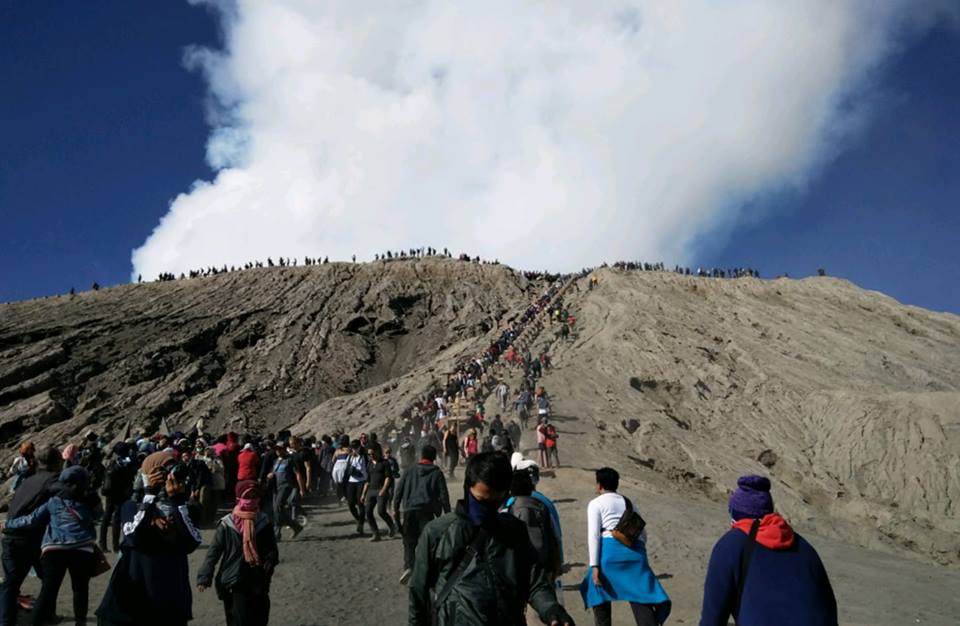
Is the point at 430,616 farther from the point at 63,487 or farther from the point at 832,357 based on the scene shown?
the point at 832,357

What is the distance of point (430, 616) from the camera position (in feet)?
10.9

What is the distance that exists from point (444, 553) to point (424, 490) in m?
4.91

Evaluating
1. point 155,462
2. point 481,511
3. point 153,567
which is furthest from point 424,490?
point 481,511

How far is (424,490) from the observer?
808 centimetres

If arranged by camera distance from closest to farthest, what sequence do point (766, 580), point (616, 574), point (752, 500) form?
point (766, 580), point (752, 500), point (616, 574)

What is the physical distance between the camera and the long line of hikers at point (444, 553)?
3.30m

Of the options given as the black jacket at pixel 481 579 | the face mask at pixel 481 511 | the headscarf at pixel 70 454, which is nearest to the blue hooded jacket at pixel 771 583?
the black jacket at pixel 481 579

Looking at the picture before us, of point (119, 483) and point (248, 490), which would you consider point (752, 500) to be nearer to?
point (248, 490)

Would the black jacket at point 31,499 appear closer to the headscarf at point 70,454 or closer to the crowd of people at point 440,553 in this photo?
the crowd of people at point 440,553

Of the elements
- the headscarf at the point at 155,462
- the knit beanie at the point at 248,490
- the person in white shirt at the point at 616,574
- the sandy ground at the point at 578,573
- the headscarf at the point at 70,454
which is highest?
the headscarf at the point at 70,454

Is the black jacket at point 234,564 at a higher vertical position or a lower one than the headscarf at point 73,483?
lower

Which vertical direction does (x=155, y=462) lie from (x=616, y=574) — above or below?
above

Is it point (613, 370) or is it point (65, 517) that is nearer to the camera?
point (65, 517)

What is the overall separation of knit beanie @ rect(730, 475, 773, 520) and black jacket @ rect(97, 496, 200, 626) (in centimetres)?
354
